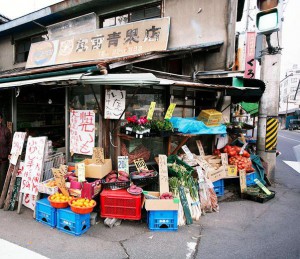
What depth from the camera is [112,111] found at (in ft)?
19.0

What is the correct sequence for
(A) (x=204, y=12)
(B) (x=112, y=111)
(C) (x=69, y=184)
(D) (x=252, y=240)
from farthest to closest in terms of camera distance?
(A) (x=204, y=12)
(B) (x=112, y=111)
(C) (x=69, y=184)
(D) (x=252, y=240)

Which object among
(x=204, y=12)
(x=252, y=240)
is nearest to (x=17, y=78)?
(x=204, y=12)

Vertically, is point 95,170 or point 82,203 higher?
point 95,170

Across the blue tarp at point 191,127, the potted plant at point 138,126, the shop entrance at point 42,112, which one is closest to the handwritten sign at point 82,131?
the potted plant at point 138,126

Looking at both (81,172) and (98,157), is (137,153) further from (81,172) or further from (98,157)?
(81,172)

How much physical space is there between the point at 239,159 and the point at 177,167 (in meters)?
2.77

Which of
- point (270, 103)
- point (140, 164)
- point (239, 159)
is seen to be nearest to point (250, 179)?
point (239, 159)

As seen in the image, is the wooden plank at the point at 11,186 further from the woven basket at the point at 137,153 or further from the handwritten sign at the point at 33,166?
the woven basket at the point at 137,153

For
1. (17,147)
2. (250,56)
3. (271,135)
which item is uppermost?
(250,56)

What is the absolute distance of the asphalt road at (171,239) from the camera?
4.11 metres

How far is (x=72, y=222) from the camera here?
184 inches

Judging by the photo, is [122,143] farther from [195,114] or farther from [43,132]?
[43,132]

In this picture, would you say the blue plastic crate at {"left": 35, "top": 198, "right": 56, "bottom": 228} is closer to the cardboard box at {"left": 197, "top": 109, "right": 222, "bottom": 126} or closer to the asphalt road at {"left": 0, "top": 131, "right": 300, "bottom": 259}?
the asphalt road at {"left": 0, "top": 131, "right": 300, "bottom": 259}

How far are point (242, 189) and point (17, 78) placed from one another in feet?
25.6
